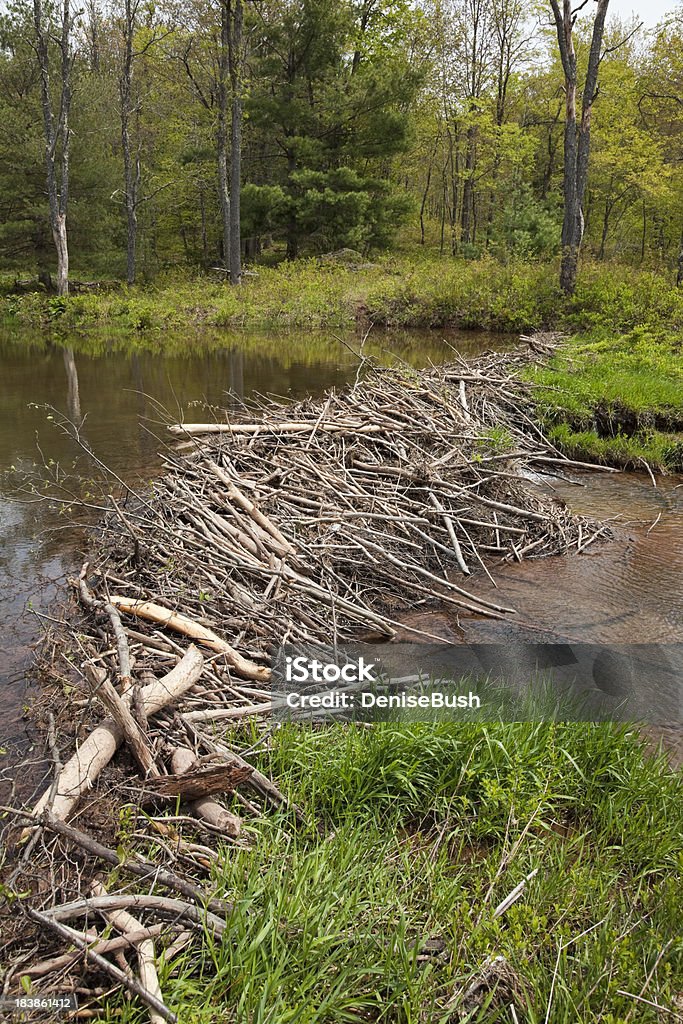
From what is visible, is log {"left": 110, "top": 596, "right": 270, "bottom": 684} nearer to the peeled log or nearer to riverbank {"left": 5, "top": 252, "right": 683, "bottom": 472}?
the peeled log

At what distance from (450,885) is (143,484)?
6014mm

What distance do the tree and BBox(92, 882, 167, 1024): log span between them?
1932 cm

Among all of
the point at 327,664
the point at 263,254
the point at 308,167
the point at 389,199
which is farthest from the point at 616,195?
the point at 327,664

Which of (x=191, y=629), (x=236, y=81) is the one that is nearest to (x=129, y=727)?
(x=191, y=629)

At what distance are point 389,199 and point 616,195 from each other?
1390 cm

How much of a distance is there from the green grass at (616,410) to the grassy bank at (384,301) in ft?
16.7

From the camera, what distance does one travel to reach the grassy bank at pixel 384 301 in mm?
17625

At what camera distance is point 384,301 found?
23.1m

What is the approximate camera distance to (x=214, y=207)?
35875mm

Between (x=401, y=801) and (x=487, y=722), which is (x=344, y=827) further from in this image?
(x=487, y=722)

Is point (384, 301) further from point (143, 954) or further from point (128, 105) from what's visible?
point (143, 954)

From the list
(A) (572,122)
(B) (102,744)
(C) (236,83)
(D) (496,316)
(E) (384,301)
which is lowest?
(B) (102,744)

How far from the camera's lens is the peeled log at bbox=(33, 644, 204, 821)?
9.19 feet

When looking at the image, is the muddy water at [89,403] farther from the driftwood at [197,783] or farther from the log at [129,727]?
the driftwood at [197,783]
